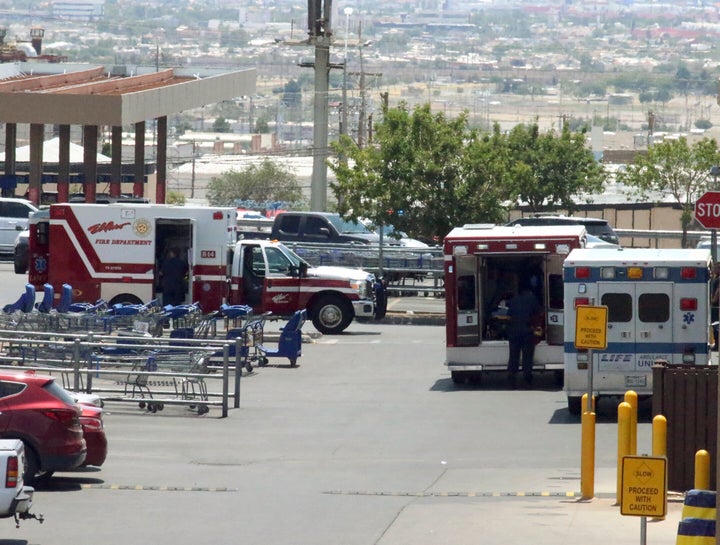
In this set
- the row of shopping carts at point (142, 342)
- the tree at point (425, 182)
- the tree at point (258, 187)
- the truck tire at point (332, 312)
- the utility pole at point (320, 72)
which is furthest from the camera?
the tree at point (258, 187)

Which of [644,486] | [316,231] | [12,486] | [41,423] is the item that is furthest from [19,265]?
[644,486]

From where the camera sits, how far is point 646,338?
19391 mm

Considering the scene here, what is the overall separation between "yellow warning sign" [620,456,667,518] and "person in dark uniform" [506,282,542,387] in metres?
12.5

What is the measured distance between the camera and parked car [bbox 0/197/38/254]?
139ft

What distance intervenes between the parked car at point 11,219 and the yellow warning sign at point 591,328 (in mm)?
30304

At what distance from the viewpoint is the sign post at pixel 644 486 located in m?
9.25

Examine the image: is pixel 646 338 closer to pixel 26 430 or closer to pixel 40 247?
pixel 26 430

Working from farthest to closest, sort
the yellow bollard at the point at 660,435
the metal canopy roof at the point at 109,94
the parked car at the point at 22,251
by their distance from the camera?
1. the metal canopy roof at the point at 109,94
2. the parked car at the point at 22,251
3. the yellow bollard at the point at 660,435

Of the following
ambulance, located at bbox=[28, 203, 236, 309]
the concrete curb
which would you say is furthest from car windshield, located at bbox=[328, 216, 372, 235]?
ambulance, located at bbox=[28, 203, 236, 309]

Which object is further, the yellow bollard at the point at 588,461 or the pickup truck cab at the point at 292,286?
the pickup truck cab at the point at 292,286

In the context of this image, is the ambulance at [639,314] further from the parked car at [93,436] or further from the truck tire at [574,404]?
the parked car at [93,436]

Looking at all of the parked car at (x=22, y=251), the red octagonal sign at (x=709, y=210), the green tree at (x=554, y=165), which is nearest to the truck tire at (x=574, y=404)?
the red octagonal sign at (x=709, y=210)

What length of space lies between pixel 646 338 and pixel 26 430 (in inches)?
357

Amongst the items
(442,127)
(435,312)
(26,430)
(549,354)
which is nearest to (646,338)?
(549,354)
